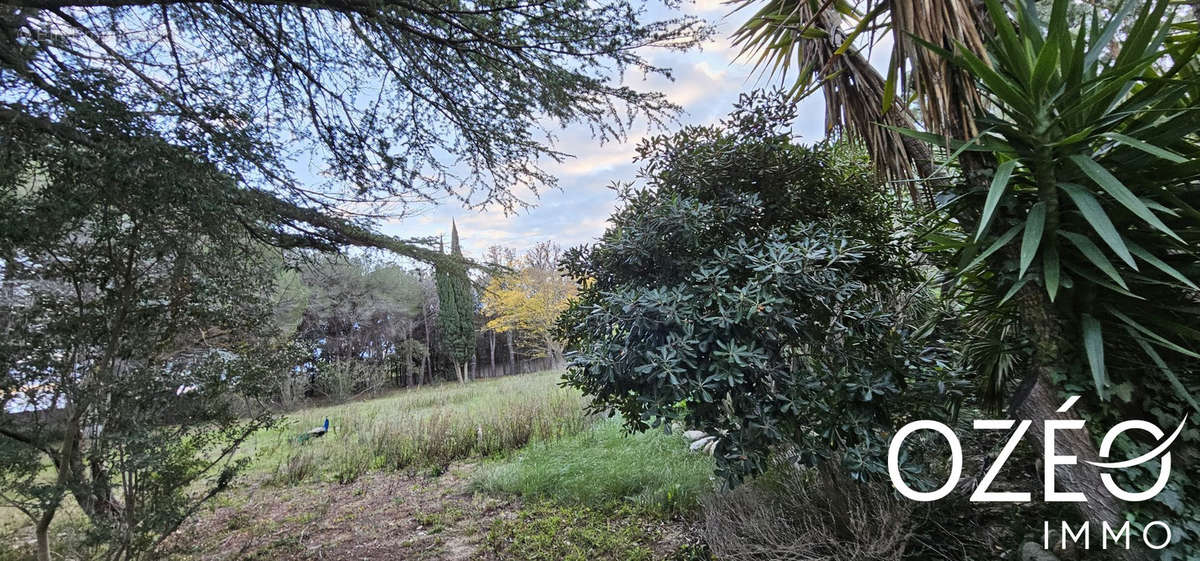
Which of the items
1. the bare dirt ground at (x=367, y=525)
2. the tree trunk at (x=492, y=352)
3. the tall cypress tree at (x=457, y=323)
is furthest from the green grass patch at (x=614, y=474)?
the tree trunk at (x=492, y=352)

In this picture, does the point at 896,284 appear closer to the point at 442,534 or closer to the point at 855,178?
the point at 855,178

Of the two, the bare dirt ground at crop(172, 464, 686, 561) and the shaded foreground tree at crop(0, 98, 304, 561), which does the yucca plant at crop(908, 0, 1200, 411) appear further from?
the shaded foreground tree at crop(0, 98, 304, 561)

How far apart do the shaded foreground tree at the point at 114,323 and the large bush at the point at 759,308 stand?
→ 1.82m

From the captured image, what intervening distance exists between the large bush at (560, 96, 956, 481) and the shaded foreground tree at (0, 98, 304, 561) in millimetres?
1821

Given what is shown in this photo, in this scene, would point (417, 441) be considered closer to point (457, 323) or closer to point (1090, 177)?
point (1090, 177)

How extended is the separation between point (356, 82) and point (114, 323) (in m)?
1.92

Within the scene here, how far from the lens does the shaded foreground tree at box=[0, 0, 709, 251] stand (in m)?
2.22

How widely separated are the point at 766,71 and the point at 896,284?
1.65m

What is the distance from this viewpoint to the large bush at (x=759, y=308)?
6.30 feet


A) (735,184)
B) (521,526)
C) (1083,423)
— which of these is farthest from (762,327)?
(521,526)

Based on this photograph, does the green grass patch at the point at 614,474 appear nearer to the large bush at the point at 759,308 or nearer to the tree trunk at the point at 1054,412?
the large bush at the point at 759,308

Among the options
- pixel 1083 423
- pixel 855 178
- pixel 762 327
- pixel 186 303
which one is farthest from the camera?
pixel 855 178

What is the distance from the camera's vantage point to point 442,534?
3.29m

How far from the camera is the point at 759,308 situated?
6.15 ft
